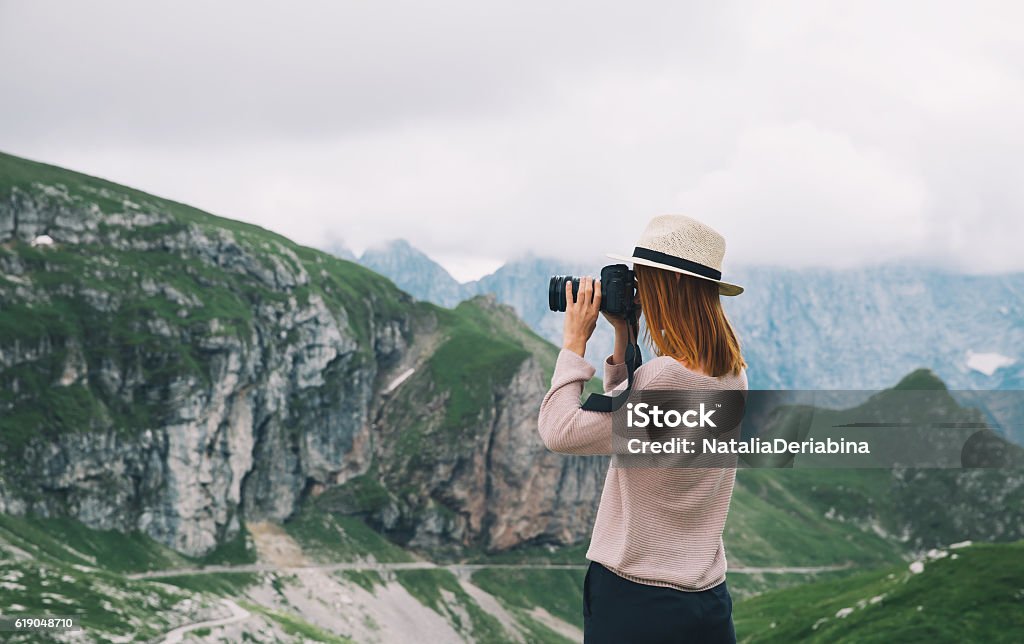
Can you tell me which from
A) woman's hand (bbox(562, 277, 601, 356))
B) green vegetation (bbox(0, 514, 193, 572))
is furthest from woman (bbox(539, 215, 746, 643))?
green vegetation (bbox(0, 514, 193, 572))

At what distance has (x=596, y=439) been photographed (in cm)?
646

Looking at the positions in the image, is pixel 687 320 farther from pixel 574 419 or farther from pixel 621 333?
pixel 574 419

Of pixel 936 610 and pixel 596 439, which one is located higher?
pixel 596 439

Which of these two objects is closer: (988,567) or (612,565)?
(612,565)

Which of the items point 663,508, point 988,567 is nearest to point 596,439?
point 663,508

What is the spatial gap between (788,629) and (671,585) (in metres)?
77.4

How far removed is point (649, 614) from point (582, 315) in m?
2.22

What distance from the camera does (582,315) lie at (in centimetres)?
704

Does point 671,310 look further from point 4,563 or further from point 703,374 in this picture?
point 4,563

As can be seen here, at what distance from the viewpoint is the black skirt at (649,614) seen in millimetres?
6758

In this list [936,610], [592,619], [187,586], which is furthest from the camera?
[187,586]

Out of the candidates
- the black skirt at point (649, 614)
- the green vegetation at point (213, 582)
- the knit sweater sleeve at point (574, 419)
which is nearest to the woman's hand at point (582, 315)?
the knit sweater sleeve at point (574, 419)

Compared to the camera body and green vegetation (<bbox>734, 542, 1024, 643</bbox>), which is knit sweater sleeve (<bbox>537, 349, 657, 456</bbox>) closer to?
the camera body

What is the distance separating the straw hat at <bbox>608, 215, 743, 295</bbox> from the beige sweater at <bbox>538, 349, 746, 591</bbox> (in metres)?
0.70
